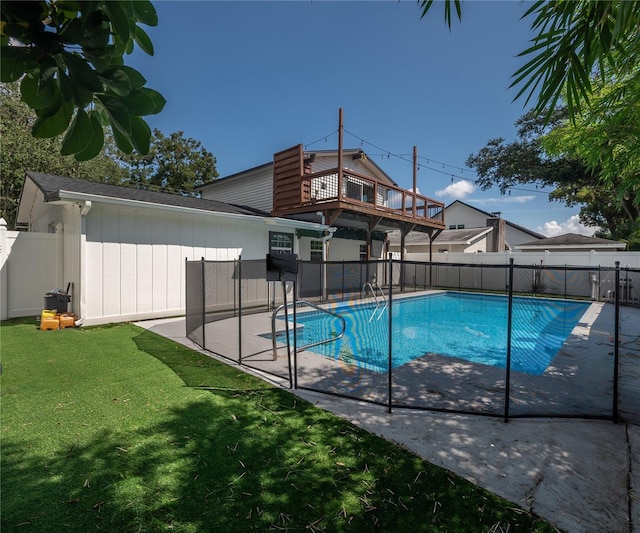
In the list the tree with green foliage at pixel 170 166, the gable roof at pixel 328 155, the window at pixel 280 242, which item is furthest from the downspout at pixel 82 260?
the tree with green foliage at pixel 170 166

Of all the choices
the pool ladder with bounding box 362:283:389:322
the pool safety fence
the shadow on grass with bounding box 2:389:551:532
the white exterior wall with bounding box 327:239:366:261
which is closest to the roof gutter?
the pool safety fence

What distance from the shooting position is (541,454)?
9.45 ft

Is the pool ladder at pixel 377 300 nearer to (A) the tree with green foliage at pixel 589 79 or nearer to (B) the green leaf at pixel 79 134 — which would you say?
(A) the tree with green foliage at pixel 589 79

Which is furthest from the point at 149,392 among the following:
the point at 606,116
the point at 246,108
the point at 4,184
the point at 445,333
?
the point at 4,184

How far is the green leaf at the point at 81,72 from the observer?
761mm

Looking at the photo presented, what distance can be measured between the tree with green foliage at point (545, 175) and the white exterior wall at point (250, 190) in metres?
16.4

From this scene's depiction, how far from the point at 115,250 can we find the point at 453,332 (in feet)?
31.3

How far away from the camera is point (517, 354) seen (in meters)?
5.32

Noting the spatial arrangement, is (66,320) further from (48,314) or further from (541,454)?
(541,454)

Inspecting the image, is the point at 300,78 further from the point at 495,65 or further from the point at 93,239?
the point at 93,239

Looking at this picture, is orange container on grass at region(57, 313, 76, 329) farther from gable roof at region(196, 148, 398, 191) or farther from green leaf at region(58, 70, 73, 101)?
gable roof at region(196, 148, 398, 191)

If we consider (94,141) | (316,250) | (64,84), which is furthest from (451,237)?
(64,84)

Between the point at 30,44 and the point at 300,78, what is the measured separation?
12298 mm

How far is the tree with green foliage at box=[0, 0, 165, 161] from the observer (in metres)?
0.72
